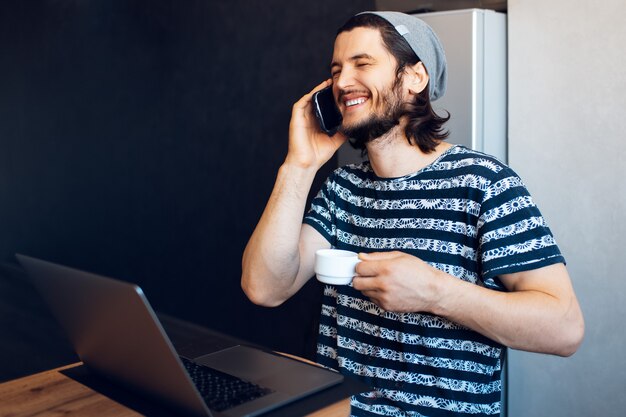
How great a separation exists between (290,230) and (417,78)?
0.54 meters

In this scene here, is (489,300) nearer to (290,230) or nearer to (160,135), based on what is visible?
(290,230)

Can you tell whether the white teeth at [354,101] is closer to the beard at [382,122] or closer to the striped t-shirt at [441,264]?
the beard at [382,122]

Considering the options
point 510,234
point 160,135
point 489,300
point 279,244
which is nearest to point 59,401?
point 279,244

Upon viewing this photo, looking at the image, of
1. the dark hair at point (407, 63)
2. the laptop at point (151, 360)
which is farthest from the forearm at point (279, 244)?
the laptop at point (151, 360)

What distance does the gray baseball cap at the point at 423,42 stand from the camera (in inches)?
72.0

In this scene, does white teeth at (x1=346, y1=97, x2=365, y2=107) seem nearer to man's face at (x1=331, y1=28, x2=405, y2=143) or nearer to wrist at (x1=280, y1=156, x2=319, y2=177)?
man's face at (x1=331, y1=28, x2=405, y2=143)

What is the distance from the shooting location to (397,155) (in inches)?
70.6

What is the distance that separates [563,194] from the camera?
2.24 m

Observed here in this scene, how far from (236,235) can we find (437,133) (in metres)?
2.25

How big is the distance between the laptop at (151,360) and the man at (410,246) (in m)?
0.30

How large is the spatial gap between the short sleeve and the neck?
22 centimetres

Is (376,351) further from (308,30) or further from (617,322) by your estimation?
(308,30)

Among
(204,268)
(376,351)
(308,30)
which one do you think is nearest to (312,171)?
(376,351)

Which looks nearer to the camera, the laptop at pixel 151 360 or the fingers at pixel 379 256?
the laptop at pixel 151 360
